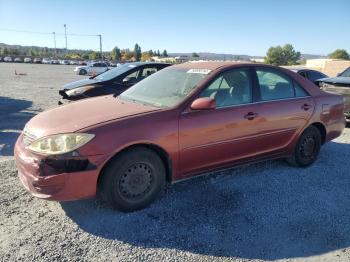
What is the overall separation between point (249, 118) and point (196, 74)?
870 mm

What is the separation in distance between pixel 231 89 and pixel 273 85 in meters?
Answer: 0.80

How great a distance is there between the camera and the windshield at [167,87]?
4.32 m

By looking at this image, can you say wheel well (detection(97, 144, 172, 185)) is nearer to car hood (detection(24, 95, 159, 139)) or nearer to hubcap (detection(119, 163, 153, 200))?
hubcap (detection(119, 163, 153, 200))

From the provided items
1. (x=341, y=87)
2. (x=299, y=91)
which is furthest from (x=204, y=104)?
(x=341, y=87)

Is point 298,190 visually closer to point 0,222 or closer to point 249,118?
point 249,118

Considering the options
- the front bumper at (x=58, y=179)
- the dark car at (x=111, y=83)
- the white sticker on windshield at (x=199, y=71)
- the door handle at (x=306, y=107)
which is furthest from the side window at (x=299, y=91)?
the dark car at (x=111, y=83)

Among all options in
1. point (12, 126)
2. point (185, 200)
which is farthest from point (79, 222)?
point (12, 126)

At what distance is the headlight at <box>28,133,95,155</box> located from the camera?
3.45m

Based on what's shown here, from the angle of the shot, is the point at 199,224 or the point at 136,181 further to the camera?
the point at 136,181

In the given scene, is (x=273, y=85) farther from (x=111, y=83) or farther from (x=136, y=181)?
(x=111, y=83)

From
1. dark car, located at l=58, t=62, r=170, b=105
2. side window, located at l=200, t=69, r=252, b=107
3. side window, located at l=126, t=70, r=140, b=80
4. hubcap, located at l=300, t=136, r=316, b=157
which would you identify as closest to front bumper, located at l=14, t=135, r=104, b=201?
side window, located at l=200, t=69, r=252, b=107

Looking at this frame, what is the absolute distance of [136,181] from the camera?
3838mm

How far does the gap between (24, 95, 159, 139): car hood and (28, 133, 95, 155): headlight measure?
67 millimetres

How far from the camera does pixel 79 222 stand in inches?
144
